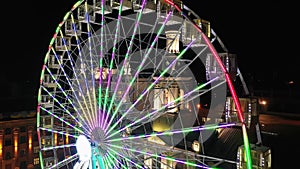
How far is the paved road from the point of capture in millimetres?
10750

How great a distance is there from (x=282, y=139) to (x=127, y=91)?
28.6 feet

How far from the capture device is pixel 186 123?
42.1 ft

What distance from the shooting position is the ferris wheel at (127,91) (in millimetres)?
7332

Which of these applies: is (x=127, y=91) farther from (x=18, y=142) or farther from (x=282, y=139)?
(x=18, y=142)

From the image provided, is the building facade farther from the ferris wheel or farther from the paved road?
the paved road

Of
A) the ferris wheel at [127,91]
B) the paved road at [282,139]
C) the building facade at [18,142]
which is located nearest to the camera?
the ferris wheel at [127,91]

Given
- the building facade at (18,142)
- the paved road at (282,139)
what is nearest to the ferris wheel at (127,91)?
the paved road at (282,139)

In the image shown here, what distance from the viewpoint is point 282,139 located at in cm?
1292

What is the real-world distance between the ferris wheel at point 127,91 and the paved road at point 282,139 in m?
2.55

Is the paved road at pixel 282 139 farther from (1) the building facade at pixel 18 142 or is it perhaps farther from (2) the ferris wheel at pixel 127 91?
(1) the building facade at pixel 18 142

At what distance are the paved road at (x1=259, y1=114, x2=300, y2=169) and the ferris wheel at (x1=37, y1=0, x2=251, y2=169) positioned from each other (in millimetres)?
2549

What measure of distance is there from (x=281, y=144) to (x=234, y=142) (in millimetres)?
2999

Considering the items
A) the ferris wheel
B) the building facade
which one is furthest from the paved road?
the building facade

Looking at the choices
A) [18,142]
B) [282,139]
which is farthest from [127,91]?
[18,142]
